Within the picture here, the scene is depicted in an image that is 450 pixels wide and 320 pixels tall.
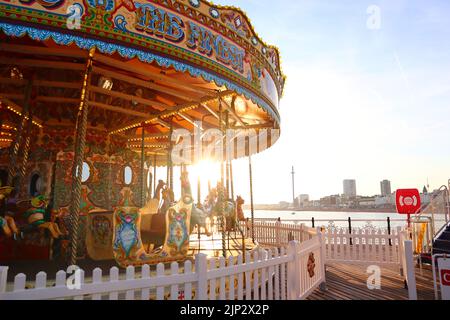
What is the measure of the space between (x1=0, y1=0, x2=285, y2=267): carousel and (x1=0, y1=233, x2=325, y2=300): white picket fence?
1.30 m

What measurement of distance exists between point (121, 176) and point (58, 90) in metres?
2.60

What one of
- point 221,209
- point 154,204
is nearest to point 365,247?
point 221,209

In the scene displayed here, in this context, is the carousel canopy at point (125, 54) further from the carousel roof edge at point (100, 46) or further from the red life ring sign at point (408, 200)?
the red life ring sign at point (408, 200)

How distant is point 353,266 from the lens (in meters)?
9.06

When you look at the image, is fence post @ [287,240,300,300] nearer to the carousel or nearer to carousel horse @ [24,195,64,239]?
the carousel

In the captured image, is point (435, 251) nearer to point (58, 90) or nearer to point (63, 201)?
point (63, 201)

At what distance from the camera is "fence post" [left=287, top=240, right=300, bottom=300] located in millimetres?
5051

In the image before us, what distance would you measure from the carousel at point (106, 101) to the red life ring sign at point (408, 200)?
5016 millimetres

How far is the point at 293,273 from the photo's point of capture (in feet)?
16.7

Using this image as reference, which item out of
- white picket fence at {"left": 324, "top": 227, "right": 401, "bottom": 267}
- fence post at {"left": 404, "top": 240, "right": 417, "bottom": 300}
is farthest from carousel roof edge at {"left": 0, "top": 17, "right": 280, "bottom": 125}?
white picket fence at {"left": 324, "top": 227, "right": 401, "bottom": 267}

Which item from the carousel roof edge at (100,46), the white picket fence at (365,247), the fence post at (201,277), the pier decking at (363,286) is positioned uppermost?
the carousel roof edge at (100,46)

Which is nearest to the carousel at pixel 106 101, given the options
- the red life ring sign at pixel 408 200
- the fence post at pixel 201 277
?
the fence post at pixel 201 277

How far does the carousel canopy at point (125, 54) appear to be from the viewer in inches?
149
